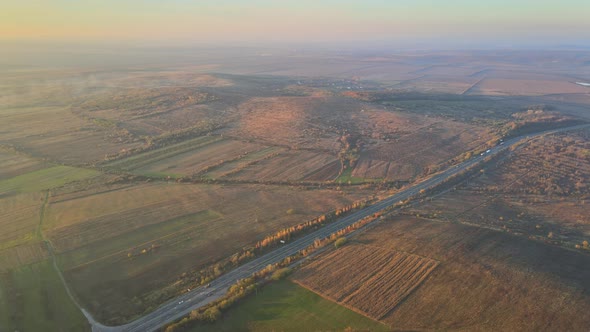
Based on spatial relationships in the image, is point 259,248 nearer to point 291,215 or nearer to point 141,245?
point 291,215

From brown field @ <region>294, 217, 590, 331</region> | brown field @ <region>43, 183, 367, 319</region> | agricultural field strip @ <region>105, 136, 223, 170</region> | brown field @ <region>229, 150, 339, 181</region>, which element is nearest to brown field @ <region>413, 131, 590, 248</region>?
brown field @ <region>294, 217, 590, 331</region>

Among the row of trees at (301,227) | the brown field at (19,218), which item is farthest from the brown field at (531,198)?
the brown field at (19,218)

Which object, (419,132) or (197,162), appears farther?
(419,132)

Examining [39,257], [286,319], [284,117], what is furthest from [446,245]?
[284,117]

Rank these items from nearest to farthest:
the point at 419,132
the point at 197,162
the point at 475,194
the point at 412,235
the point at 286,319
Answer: the point at 286,319 → the point at 412,235 → the point at 475,194 → the point at 197,162 → the point at 419,132

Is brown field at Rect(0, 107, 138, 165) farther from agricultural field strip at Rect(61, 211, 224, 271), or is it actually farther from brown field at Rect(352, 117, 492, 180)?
brown field at Rect(352, 117, 492, 180)

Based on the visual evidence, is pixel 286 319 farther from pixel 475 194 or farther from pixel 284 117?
pixel 284 117

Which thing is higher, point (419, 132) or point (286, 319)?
point (419, 132)
